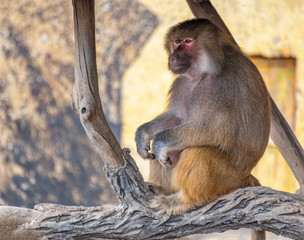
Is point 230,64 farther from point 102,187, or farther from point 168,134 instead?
point 102,187

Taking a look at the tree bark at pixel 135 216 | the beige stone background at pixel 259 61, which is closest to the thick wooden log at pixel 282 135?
the tree bark at pixel 135 216

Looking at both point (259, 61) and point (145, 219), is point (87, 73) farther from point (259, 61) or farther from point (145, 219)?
point (259, 61)

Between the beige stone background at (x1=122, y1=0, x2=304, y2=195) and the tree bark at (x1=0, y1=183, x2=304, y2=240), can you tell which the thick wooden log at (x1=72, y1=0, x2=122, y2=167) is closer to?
the tree bark at (x1=0, y1=183, x2=304, y2=240)

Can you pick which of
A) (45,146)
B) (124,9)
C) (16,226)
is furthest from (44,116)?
(16,226)

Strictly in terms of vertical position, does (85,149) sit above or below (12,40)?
below

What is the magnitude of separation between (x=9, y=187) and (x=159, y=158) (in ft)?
14.7

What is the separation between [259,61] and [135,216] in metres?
3.98

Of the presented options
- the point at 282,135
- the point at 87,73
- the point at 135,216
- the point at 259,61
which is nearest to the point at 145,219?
the point at 135,216

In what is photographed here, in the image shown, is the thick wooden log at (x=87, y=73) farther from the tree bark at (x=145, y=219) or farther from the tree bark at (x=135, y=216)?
the tree bark at (x=145, y=219)

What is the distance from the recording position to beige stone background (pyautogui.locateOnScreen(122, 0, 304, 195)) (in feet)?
22.0

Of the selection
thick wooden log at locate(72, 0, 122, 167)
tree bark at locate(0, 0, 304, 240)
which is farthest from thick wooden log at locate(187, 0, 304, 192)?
thick wooden log at locate(72, 0, 122, 167)

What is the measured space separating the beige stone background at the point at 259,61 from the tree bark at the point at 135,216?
3446 mm

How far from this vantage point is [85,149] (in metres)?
7.53

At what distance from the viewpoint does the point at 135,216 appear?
3.64m
